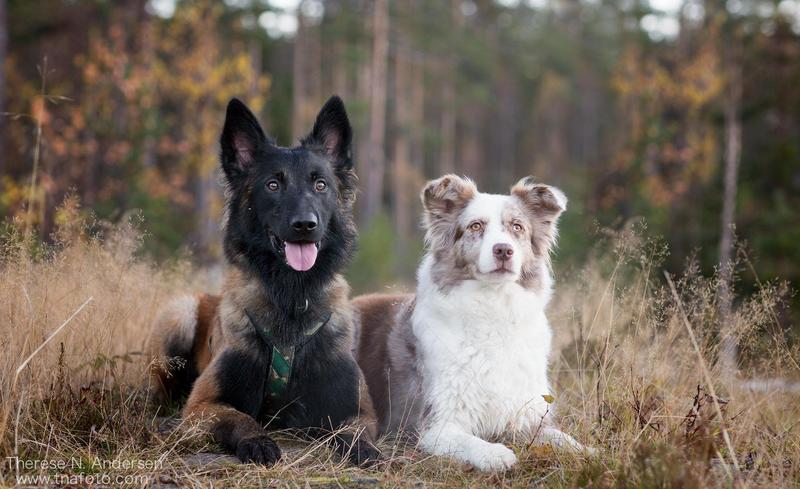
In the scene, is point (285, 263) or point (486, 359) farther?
point (486, 359)

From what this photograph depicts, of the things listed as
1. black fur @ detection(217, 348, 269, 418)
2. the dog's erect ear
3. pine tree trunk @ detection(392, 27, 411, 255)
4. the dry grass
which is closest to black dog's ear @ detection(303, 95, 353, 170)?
the dog's erect ear

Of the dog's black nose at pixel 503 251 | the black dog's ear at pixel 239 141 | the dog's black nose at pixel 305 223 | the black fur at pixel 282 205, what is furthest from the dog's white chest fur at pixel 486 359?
the black dog's ear at pixel 239 141

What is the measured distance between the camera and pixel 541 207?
197 inches

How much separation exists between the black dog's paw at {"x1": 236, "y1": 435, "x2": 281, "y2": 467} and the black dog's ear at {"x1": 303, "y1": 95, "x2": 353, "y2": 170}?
Result: 1.94m

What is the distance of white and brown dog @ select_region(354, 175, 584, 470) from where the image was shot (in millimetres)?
4539

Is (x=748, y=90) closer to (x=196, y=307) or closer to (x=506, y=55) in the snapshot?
(x=196, y=307)

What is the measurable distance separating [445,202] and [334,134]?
0.92 meters

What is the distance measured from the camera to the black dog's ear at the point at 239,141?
461cm

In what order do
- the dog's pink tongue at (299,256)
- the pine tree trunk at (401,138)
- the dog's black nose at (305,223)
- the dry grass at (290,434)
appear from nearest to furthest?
the dry grass at (290,434) < the dog's black nose at (305,223) < the dog's pink tongue at (299,256) < the pine tree trunk at (401,138)

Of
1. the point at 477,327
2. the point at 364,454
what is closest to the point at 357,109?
the point at 477,327

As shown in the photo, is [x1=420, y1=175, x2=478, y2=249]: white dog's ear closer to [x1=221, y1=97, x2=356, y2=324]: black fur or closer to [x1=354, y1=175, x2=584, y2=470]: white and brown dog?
[x1=354, y1=175, x2=584, y2=470]: white and brown dog

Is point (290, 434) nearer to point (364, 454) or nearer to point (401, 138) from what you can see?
point (364, 454)

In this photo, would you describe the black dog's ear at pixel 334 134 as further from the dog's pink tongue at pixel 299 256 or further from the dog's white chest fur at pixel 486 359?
the dog's white chest fur at pixel 486 359

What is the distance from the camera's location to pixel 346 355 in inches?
183
